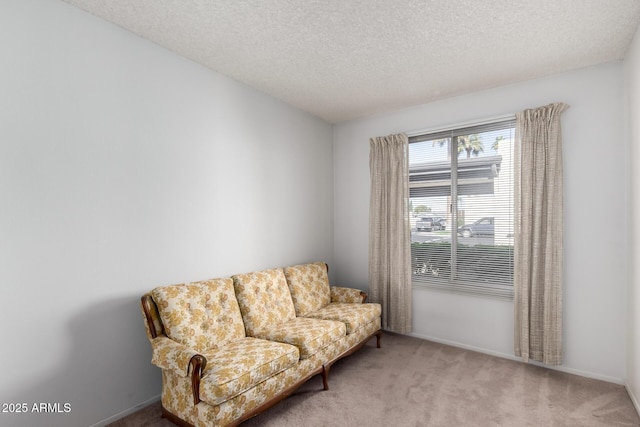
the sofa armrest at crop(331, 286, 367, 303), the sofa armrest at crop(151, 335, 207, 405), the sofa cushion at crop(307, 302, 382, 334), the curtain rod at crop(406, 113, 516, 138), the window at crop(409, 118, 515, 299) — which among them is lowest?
the sofa cushion at crop(307, 302, 382, 334)

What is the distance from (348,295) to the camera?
3.88 m

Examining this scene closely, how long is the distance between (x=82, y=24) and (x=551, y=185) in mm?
3951

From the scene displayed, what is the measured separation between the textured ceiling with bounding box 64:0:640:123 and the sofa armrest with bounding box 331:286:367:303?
89.1 inches

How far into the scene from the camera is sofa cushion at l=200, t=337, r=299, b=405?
1.94m

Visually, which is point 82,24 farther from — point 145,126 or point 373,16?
point 373,16

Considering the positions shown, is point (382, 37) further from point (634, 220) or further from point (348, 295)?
point (348, 295)

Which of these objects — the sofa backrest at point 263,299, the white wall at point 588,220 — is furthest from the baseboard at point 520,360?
the sofa backrest at point 263,299

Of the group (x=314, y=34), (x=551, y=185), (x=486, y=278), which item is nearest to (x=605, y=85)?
(x=551, y=185)

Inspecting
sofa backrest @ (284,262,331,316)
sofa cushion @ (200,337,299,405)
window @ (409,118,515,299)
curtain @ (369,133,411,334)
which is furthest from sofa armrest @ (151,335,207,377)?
window @ (409,118,515,299)

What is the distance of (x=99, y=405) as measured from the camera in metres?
2.27

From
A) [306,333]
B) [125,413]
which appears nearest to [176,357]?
[125,413]

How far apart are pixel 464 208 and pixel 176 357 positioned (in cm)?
312

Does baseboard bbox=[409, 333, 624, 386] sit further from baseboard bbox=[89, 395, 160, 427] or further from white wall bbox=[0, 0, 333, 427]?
baseboard bbox=[89, 395, 160, 427]

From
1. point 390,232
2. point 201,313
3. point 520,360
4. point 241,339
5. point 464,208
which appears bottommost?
point 520,360
